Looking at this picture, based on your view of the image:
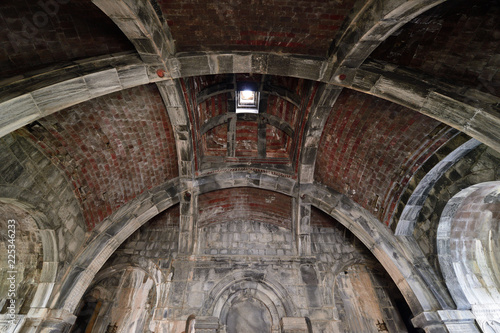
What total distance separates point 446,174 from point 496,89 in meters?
1.87

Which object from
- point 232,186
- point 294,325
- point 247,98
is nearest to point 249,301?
point 294,325

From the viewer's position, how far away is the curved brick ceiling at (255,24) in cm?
325

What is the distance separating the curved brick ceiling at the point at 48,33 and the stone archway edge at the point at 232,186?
306 centimetres

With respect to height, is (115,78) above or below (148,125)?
below

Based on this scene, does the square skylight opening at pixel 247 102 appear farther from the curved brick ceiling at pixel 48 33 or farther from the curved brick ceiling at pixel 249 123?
the curved brick ceiling at pixel 48 33

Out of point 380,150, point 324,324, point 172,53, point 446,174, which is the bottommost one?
point 324,324

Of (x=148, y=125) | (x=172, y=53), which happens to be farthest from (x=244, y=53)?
(x=148, y=125)

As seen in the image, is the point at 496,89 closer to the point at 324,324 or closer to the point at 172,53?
the point at 172,53

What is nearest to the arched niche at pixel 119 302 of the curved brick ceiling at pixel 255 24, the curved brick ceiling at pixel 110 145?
the curved brick ceiling at pixel 110 145

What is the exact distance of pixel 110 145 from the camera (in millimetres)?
4598

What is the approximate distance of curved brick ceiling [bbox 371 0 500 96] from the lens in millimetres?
2877

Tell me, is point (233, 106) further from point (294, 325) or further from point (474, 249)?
point (474, 249)

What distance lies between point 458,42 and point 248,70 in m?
2.83

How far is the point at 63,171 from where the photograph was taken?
14.0 feet
